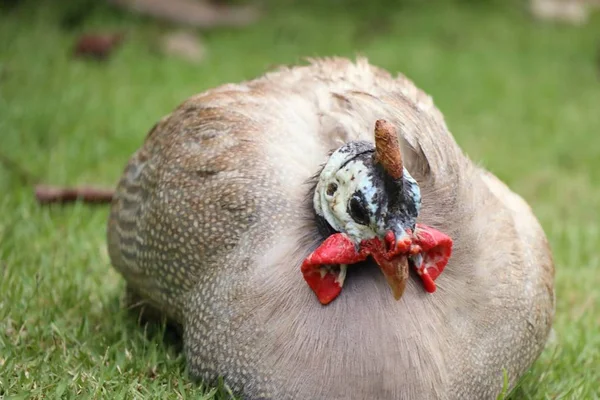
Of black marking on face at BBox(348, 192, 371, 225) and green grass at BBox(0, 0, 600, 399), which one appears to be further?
green grass at BBox(0, 0, 600, 399)

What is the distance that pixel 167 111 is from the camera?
19.7 ft

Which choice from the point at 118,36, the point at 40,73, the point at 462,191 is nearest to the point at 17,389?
the point at 462,191

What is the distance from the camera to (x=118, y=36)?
7277mm

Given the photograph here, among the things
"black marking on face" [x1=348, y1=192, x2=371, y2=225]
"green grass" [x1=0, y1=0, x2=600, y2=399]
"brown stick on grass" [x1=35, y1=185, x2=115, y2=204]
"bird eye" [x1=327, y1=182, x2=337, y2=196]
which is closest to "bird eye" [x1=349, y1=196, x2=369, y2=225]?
"black marking on face" [x1=348, y1=192, x2=371, y2=225]

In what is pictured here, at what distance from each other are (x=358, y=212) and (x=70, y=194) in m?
2.44

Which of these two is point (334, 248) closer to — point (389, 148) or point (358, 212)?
point (358, 212)

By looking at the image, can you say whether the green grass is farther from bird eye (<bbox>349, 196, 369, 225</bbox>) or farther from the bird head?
bird eye (<bbox>349, 196, 369, 225</bbox>)

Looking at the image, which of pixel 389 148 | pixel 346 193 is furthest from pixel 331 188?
pixel 389 148

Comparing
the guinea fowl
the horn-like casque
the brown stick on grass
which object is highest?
the horn-like casque

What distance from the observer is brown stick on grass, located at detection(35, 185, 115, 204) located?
14.7 ft

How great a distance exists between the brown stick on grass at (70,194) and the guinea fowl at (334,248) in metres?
1.27

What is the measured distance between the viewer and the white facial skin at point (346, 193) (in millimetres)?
2375

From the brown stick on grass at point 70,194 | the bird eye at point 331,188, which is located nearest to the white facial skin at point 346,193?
the bird eye at point 331,188

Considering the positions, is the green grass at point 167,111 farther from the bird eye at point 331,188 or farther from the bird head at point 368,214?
the bird eye at point 331,188
